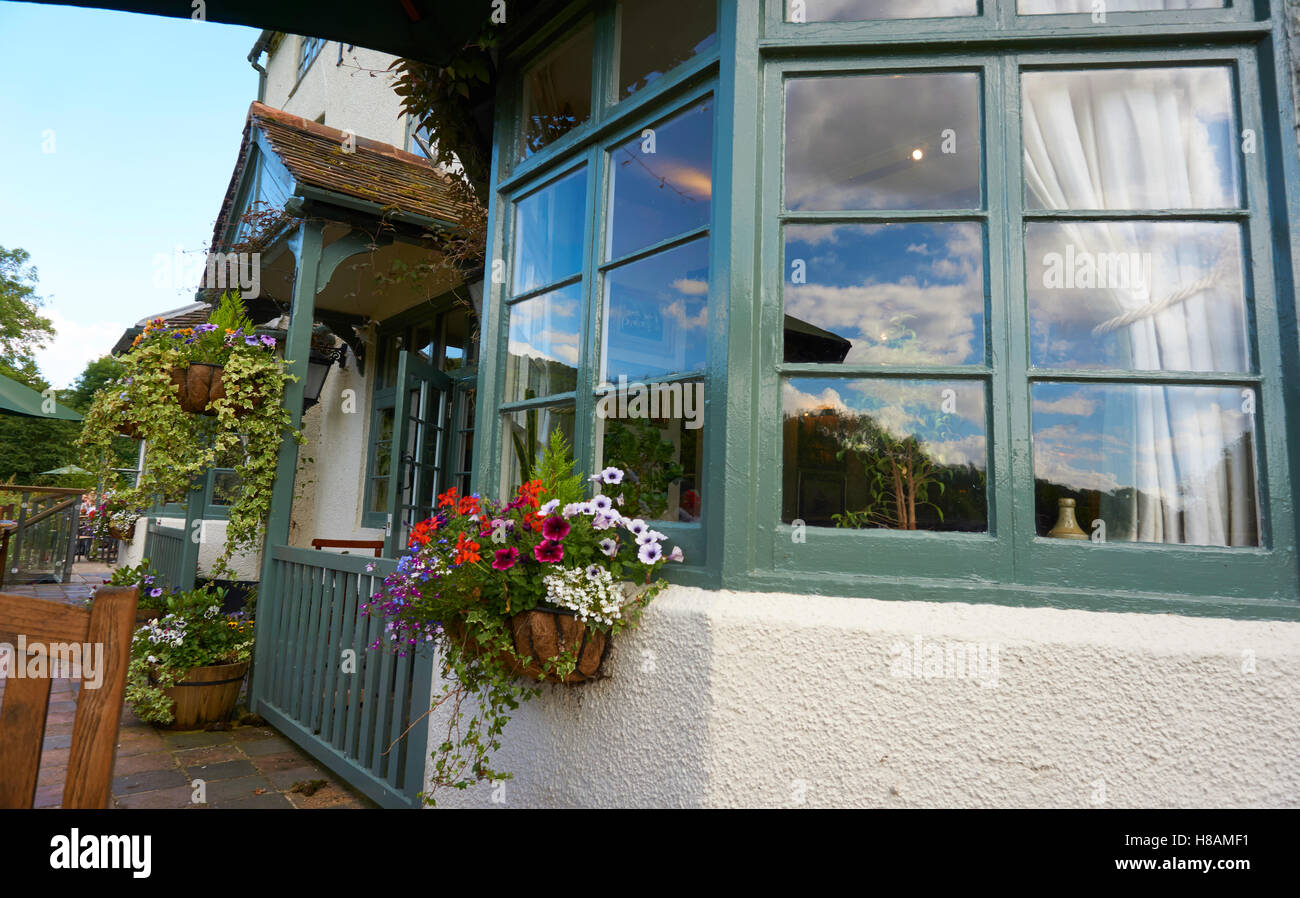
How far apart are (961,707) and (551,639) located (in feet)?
3.47

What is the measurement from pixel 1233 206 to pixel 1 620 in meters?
2.92

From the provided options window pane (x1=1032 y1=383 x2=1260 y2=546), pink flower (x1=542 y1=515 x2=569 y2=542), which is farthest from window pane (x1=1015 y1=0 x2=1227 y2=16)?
pink flower (x1=542 y1=515 x2=569 y2=542)

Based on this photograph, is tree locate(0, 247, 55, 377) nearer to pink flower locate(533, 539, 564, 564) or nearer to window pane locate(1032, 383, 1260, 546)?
pink flower locate(533, 539, 564, 564)

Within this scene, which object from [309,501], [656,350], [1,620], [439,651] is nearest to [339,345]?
[309,501]

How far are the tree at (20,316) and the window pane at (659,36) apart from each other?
3759cm

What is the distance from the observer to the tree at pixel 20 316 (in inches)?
1172

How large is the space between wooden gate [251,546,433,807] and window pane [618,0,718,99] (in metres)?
2.32

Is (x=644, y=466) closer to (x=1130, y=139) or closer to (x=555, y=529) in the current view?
(x=555, y=529)

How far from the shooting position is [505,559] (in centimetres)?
191

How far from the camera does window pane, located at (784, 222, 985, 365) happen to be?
1932mm

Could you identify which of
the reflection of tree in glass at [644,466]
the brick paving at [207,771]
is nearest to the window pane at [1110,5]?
the reflection of tree in glass at [644,466]

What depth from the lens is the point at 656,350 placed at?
230 centimetres

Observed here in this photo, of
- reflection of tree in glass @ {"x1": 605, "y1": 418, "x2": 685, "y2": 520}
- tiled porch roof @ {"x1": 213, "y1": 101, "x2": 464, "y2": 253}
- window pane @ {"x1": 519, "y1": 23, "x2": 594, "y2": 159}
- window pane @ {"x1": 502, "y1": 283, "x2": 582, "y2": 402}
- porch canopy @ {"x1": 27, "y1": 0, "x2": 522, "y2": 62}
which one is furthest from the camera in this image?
tiled porch roof @ {"x1": 213, "y1": 101, "x2": 464, "y2": 253}

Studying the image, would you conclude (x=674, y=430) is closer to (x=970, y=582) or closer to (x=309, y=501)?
(x=970, y=582)
